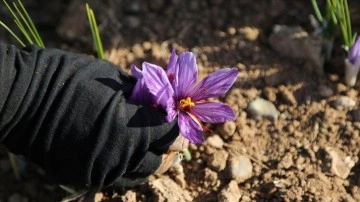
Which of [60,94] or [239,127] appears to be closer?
[60,94]

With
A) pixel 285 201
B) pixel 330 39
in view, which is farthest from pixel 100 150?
pixel 330 39

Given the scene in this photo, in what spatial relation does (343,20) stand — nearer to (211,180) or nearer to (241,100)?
(241,100)

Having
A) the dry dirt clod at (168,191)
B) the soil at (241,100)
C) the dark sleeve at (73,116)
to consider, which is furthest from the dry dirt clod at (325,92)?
the dark sleeve at (73,116)

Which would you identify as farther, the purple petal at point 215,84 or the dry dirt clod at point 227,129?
the dry dirt clod at point 227,129

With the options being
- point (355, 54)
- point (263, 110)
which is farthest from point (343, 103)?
Answer: point (263, 110)

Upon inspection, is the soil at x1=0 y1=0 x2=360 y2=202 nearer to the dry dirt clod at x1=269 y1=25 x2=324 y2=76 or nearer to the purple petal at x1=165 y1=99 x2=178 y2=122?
the dry dirt clod at x1=269 y1=25 x2=324 y2=76

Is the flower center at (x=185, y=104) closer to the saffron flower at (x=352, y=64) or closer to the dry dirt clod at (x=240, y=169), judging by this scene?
the dry dirt clod at (x=240, y=169)

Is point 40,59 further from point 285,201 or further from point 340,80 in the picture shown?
point 340,80
